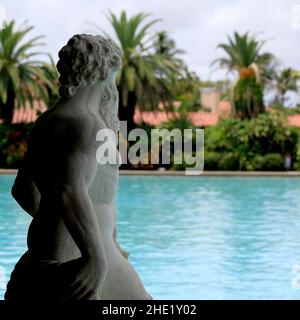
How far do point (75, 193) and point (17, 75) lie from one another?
2626cm

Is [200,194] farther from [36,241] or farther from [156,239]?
[36,241]

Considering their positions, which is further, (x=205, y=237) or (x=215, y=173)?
(x=215, y=173)

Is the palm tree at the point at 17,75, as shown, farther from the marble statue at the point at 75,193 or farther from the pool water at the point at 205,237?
the marble statue at the point at 75,193

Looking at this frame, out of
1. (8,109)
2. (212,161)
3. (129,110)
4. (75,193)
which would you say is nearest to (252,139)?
(212,161)

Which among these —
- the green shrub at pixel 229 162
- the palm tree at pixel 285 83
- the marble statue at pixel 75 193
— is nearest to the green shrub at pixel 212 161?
the green shrub at pixel 229 162

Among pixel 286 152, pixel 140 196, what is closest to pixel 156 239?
pixel 140 196

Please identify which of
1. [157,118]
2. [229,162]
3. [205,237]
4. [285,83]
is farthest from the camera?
[285,83]

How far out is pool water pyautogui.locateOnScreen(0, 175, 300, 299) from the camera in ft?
25.0

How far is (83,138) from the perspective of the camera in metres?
2.75

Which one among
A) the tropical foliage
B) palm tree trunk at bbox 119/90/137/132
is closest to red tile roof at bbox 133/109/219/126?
palm tree trunk at bbox 119/90/137/132

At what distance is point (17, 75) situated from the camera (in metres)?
28.4

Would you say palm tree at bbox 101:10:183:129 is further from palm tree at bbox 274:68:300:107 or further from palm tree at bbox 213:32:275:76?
palm tree at bbox 274:68:300:107

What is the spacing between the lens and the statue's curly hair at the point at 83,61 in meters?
2.86

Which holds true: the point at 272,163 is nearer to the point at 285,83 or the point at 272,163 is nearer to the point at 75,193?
the point at 285,83
